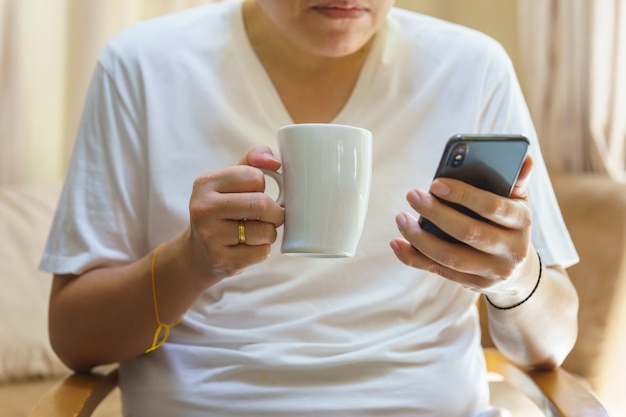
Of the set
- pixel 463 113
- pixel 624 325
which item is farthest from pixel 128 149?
pixel 624 325

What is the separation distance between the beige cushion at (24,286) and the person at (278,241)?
63 cm

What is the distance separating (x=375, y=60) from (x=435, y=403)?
1.67ft

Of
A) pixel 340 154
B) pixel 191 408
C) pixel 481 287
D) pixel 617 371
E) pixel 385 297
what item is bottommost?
pixel 617 371

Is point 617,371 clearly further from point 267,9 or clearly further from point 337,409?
point 267,9

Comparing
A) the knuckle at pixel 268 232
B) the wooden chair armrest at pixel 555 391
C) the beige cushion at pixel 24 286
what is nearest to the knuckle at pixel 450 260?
the knuckle at pixel 268 232

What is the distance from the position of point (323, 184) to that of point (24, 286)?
1.17 m

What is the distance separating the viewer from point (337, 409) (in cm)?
104

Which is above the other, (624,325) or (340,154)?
(340,154)

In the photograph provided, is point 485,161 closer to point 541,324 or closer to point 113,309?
point 541,324

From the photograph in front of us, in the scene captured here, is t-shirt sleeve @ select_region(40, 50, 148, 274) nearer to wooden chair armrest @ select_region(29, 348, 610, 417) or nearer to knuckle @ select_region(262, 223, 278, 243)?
wooden chair armrest @ select_region(29, 348, 610, 417)

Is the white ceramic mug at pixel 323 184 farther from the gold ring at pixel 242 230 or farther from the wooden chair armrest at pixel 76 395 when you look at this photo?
the wooden chair armrest at pixel 76 395

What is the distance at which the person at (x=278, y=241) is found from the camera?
1.05 metres

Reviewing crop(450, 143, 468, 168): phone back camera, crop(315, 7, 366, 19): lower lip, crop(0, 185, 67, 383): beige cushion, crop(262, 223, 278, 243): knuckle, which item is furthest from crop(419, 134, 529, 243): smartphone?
crop(0, 185, 67, 383): beige cushion

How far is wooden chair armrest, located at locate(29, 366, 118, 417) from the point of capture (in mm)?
978
